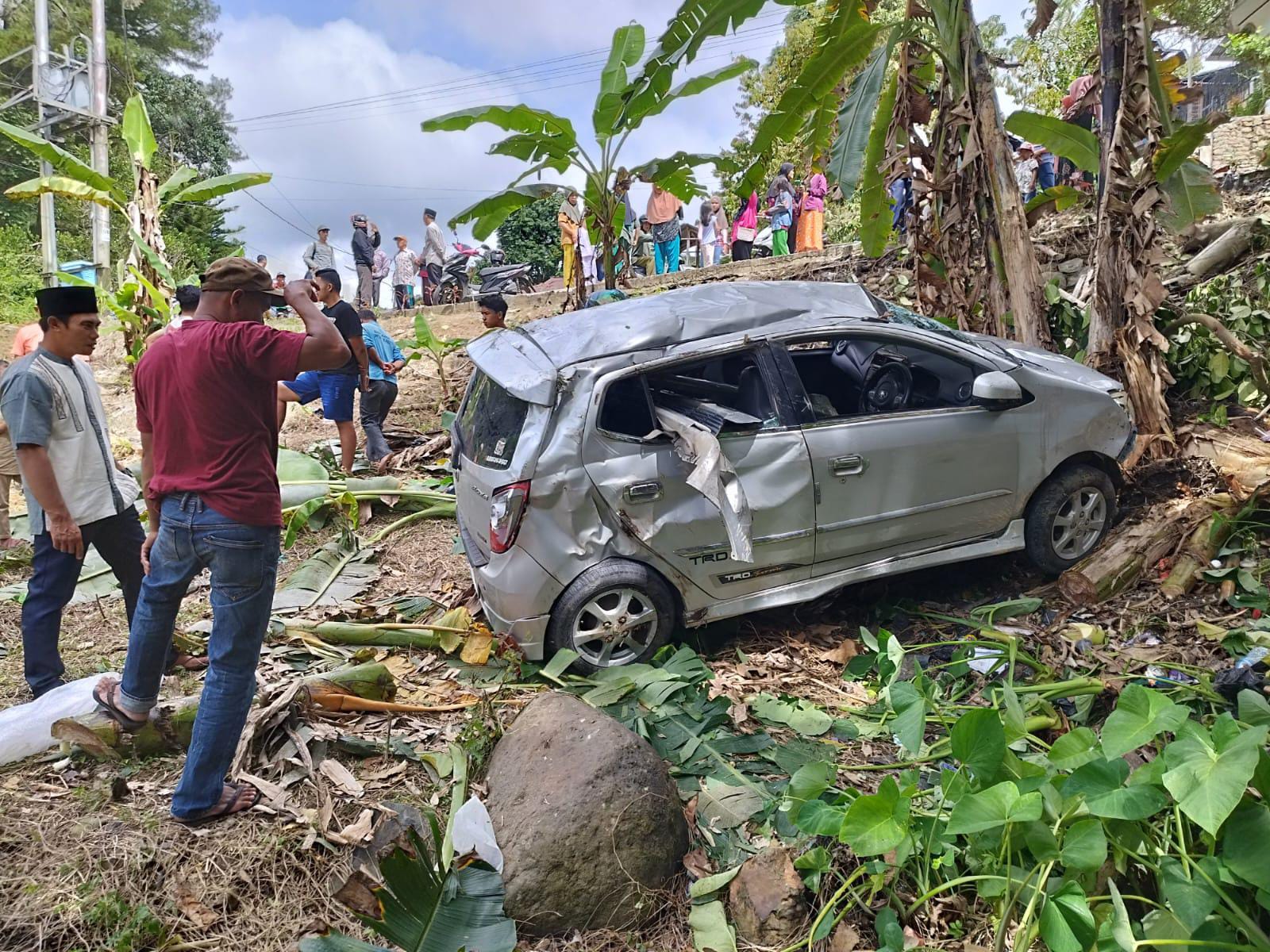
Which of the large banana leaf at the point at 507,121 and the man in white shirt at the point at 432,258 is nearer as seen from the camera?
the large banana leaf at the point at 507,121

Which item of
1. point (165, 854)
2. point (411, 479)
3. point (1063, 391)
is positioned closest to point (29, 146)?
point (411, 479)

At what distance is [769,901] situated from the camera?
2762 mm

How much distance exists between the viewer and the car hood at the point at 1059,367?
5.25 meters

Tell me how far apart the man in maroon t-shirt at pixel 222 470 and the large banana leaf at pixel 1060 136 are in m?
5.91

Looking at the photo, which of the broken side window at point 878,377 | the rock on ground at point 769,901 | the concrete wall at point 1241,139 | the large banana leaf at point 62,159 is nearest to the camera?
the rock on ground at point 769,901

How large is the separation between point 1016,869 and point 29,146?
1187 cm

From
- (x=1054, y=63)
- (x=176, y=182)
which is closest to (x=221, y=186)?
(x=176, y=182)

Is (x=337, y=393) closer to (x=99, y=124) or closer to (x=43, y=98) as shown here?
(x=99, y=124)

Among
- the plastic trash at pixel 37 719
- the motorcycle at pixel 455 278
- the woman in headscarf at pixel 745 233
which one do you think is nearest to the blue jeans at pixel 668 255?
the woman in headscarf at pixel 745 233

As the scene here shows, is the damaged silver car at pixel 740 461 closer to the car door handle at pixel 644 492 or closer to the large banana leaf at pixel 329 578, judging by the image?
the car door handle at pixel 644 492

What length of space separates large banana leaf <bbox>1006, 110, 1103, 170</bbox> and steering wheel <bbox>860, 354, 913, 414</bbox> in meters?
2.68

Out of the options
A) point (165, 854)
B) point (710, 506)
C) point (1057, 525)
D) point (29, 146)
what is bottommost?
point (165, 854)

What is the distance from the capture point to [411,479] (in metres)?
8.05

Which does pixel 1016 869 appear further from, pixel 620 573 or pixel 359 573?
pixel 359 573
